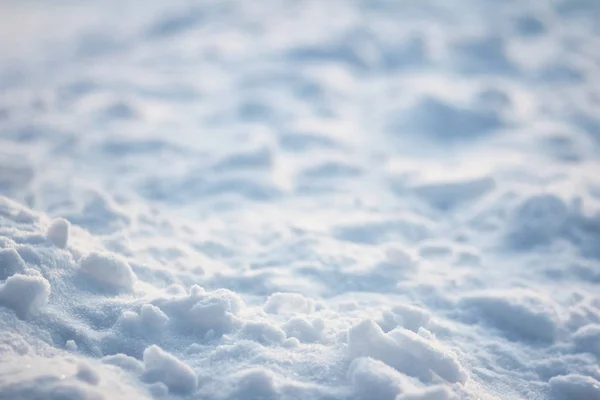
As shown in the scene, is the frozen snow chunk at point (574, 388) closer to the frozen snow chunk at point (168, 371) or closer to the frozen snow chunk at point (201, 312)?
the frozen snow chunk at point (201, 312)

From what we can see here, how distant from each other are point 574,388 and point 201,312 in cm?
147

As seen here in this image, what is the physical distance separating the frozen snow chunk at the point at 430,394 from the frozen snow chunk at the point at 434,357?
16cm

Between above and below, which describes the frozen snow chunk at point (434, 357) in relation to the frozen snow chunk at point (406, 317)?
Answer: below

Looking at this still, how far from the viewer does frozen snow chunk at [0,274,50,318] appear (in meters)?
1.93

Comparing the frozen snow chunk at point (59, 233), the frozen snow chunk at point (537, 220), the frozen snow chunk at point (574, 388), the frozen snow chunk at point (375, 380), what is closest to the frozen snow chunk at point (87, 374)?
the frozen snow chunk at point (59, 233)

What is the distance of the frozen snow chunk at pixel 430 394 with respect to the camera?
174 cm

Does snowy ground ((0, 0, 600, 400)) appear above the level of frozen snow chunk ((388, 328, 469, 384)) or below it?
above

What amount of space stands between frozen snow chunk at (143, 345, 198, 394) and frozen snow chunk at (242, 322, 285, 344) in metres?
0.32

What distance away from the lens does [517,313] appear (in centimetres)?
246

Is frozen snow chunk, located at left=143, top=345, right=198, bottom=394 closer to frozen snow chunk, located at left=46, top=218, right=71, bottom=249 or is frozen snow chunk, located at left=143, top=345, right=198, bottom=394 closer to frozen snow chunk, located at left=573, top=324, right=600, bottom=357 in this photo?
frozen snow chunk, located at left=46, top=218, right=71, bottom=249

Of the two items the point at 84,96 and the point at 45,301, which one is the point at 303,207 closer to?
the point at 45,301

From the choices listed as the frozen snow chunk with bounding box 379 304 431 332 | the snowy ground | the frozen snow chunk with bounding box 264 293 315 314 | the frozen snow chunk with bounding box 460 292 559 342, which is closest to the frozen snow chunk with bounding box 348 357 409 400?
the snowy ground

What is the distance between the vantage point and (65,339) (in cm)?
194

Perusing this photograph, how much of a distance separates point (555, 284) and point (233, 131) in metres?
2.79
